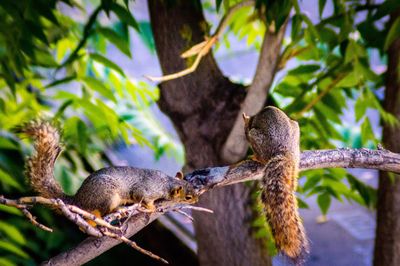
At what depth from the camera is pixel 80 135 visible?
1.64m

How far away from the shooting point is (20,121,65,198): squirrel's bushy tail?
3.47ft

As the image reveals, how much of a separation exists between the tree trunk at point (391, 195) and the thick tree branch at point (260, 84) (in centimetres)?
39

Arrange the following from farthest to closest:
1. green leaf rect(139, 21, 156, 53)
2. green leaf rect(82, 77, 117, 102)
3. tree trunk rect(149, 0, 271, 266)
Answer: green leaf rect(139, 21, 156, 53) → tree trunk rect(149, 0, 271, 266) → green leaf rect(82, 77, 117, 102)

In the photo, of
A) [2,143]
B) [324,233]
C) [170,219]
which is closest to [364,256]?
[324,233]

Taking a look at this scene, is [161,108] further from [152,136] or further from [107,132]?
[152,136]

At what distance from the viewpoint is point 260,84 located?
1.62 meters

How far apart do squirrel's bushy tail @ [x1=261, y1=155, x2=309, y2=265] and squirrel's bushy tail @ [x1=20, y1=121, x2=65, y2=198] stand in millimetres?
423

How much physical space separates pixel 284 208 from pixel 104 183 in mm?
347

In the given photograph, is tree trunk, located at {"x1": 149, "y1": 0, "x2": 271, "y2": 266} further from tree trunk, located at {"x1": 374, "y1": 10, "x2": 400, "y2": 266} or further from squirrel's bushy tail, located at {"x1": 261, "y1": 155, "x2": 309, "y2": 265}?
squirrel's bushy tail, located at {"x1": 261, "y1": 155, "x2": 309, "y2": 265}

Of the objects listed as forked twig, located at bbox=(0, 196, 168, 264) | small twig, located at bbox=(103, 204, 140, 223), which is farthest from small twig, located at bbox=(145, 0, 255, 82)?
forked twig, located at bbox=(0, 196, 168, 264)

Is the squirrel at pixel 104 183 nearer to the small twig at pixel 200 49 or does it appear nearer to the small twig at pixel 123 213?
the small twig at pixel 123 213

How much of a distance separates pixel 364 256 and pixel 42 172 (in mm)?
2036

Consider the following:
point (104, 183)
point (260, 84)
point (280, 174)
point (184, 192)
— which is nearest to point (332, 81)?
point (260, 84)

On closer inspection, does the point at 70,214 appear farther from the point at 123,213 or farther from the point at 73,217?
the point at 123,213
